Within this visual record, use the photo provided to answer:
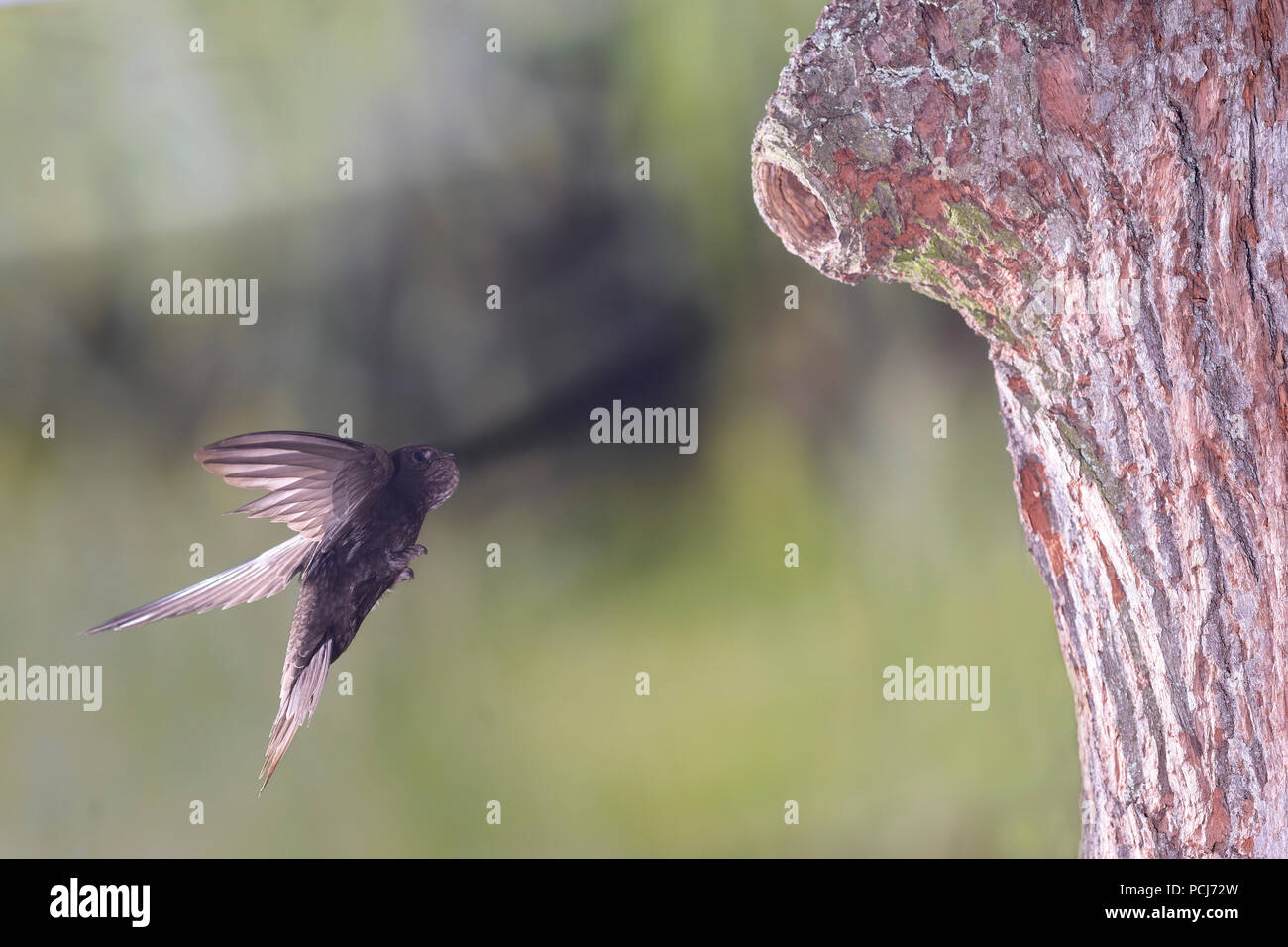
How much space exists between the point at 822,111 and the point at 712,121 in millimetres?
652

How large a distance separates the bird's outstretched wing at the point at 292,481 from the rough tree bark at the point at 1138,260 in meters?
0.41

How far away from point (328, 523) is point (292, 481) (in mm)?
44

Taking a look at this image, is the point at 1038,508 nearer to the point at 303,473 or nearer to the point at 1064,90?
the point at 1064,90

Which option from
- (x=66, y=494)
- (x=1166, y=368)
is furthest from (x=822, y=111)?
(x=66, y=494)

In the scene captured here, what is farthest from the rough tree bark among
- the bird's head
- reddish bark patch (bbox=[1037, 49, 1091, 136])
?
the bird's head

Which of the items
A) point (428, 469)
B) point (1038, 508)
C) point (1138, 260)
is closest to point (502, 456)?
point (428, 469)

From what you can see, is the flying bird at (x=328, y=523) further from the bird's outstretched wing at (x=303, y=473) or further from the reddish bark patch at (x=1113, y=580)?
the reddish bark patch at (x=1113, y=580)

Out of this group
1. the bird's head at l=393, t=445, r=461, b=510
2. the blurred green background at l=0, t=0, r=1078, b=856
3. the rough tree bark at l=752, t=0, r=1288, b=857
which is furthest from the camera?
the blurred green background at l=0, t=0, r=1078, b=856

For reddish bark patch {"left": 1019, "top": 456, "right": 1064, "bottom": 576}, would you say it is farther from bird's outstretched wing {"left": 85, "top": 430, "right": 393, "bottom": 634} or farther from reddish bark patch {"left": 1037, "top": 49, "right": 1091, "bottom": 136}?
bird's outstretched wing {"left": 85, "top": 430, "right": 393, "bottom": 634}

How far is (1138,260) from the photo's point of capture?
649 mm

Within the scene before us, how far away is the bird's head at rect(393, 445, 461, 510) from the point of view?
74cm

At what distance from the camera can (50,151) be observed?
124 cm

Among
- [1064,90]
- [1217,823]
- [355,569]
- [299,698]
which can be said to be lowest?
[1217,823]

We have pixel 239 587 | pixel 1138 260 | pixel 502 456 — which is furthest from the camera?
pixel 502 456
